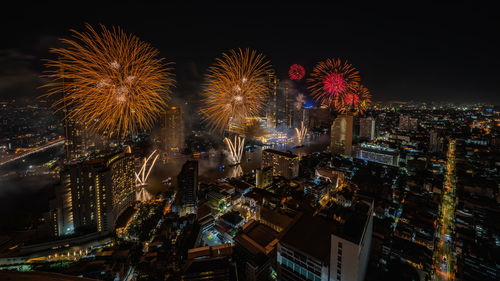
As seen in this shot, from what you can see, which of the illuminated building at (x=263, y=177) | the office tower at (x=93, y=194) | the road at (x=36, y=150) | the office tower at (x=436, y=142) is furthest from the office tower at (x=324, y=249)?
the road at (x=36, y=150)

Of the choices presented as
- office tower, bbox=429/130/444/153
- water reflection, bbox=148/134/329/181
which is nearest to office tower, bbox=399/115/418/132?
office tower, bbox=429/130/444/153

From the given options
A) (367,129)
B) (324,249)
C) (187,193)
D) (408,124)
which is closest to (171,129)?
(187,193)

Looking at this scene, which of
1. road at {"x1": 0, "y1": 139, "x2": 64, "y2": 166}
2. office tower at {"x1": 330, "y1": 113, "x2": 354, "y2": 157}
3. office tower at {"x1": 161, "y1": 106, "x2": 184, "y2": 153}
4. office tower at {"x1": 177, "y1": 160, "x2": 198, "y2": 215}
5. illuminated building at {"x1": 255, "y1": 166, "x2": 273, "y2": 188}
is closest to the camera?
office tower at {"x1": 177, "y1": 160, "x2": 198, "y2": 215}

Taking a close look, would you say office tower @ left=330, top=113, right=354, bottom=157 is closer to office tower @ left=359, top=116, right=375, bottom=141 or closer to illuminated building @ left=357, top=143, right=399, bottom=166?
illuminated building @ left=357, top=143, right=399, bottom=166

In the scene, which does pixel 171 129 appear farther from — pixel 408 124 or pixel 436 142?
pixel 408 124

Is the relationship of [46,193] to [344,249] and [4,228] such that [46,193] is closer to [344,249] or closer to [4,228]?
[4,228]

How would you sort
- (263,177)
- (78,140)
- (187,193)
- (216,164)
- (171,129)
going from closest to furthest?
(187,193) → (263,177) → (78,140) → (216,164) → (171,129)
